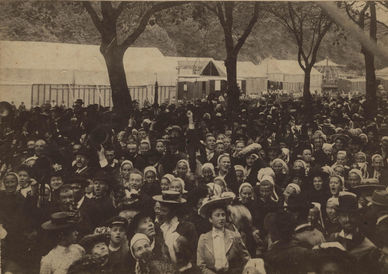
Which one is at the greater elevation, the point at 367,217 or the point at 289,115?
the point at 289,115

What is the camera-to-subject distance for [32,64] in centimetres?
395

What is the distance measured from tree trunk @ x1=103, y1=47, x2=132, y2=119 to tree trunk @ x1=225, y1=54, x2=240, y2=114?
932 millimetres

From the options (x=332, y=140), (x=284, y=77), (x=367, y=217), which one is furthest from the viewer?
(x=284, y=77)

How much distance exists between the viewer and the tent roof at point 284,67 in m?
4.61

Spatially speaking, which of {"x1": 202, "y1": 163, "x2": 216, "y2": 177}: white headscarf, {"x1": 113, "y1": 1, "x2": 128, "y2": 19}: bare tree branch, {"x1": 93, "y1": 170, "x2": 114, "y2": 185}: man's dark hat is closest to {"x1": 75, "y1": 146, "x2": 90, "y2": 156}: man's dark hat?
{"x1": 93, "y1": 170, "x2": 114, "y2": 185}: man's dark hat

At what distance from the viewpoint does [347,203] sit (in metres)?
3.94

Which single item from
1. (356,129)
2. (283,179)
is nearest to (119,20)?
(283,179)

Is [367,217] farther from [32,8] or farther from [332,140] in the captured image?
[32,8]

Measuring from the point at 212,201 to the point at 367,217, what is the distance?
125 cm

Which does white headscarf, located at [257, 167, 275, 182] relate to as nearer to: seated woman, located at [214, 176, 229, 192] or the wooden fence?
seated woman, located at [214, 176, 229, 192]

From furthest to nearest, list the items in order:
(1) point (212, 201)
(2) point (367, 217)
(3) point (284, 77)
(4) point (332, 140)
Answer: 1. (3) point (284, 77)
2. (4) point (332, 140)
3. (2) point (367, 217)
4. (1) point (212, 201)

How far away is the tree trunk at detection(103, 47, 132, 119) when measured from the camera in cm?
421

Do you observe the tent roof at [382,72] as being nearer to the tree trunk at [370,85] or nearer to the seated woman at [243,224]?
the tree trunk at [370,85]

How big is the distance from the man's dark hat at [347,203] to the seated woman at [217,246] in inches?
33.7
